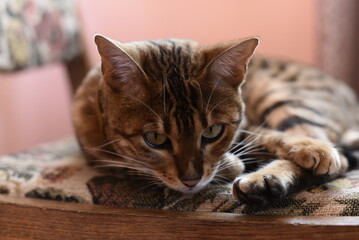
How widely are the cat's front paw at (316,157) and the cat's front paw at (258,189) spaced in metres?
0.13

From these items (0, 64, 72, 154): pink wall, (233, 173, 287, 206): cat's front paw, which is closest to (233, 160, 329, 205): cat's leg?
(233, 173, 287, 206): cat's front paw

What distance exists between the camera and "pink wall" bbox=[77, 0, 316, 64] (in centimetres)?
203

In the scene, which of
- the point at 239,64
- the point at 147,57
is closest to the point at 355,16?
the point at 239,64

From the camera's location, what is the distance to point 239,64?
1.04m

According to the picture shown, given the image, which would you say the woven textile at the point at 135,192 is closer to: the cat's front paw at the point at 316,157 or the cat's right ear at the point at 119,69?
the cat's front paw at the point at 316,157

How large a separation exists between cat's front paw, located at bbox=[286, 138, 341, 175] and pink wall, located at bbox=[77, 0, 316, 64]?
986mm

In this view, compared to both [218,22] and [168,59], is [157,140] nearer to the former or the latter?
[168,59]

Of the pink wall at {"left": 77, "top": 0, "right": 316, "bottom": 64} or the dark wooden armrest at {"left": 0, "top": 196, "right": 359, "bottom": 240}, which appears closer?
the dark wooden armrest at {"left": 0, "top": 196, "right": 359, "bottom": 240}

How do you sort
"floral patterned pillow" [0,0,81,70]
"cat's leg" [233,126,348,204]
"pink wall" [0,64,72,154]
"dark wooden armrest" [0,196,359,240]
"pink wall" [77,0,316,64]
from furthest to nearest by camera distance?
"pink wall" [0,64,72,154], "pink wall" [77,0,316,64], "floral patterned pillow" [0,0,81,70], "cat's leg" [233,126,348,204], "dark wooden armrest" [0,196,359,240]

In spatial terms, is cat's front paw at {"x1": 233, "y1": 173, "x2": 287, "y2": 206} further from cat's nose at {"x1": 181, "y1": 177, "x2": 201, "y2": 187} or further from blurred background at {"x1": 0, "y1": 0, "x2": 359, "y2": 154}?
blurred background at {"x1": 0, "y1": 0, "x2": 359, "y2": 154}

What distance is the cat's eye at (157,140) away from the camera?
99 centimetres

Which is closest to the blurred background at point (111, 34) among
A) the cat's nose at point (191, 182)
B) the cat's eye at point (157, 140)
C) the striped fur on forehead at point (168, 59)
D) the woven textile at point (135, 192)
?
the woven textile at point (135, 192)

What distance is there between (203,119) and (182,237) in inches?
10.7

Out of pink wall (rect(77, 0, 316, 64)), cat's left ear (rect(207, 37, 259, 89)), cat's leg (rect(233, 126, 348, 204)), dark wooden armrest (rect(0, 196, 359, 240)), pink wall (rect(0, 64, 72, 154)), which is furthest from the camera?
pink wall (rect(0, 64, 72, 154))
